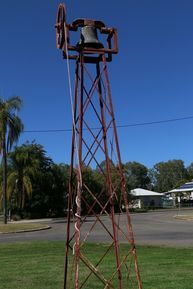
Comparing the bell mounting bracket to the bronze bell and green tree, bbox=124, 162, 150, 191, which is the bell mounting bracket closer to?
the bronze bell

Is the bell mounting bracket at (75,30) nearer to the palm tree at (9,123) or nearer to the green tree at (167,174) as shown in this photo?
the palm tree at (9,123)

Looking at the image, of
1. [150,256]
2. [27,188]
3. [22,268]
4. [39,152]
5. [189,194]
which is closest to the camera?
[22,268]

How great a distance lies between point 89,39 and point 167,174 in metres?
157

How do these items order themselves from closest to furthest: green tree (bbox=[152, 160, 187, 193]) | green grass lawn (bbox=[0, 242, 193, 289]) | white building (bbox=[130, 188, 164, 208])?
green grass lawn (bbox=[0, 242, 193, 289])
white building (bbox=[130, 188, 164, 208])
green tree (bbox=[152, 160, 187, 193])

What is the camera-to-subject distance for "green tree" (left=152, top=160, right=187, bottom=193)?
158 meters

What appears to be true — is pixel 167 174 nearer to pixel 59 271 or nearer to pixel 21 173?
pixel 21 173

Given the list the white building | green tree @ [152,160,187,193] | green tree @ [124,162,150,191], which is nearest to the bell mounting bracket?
the white building

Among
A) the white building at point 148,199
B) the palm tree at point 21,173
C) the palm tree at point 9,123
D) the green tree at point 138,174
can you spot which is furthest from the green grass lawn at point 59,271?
the green tree at point 138,174

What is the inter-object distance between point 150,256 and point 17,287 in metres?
5.07

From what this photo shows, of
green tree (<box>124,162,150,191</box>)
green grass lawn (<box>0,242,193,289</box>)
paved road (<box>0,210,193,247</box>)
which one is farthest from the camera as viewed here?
green tree (<box>124,162,150,191</box>)

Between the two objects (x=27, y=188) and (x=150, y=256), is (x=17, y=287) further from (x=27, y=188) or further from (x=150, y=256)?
(x=27, y=188)

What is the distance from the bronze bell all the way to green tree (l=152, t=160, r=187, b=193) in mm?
153537

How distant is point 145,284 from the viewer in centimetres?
743

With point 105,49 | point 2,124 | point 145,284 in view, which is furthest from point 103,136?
point 2,124
